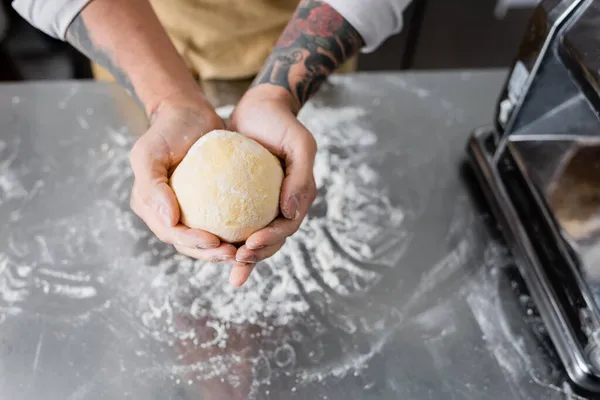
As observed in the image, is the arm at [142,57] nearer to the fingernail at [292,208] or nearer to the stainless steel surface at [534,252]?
the fingernail at [292,208]

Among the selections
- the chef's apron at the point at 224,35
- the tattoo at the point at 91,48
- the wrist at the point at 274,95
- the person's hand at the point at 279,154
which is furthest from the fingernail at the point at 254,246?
the chef's apron at the point at 224,35

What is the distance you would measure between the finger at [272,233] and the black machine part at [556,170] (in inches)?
16.2

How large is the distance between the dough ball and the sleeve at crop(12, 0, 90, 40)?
1.24ft

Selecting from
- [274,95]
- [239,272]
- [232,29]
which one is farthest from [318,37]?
[239,272]

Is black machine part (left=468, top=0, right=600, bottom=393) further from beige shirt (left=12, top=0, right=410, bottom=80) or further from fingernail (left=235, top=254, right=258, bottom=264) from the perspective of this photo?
fingernail (left=235, top=254, right=258, bottom=264)

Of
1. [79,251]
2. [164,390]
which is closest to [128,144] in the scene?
[79,251]

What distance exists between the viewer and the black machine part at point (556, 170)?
0.77 meters

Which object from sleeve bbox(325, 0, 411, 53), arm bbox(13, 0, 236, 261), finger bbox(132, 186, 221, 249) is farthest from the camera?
sleeve bbox(325, 0, 411, 53)

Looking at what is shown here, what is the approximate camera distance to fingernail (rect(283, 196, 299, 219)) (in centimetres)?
80

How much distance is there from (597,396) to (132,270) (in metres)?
0.77

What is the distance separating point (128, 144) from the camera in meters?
1.12

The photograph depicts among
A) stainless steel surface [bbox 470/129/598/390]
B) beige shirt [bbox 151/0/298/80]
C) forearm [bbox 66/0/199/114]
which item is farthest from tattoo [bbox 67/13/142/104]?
stainless steel surface [bbox 470/129/598/390]

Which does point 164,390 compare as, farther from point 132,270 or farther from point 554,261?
point 554,261

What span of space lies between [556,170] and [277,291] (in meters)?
0.54
